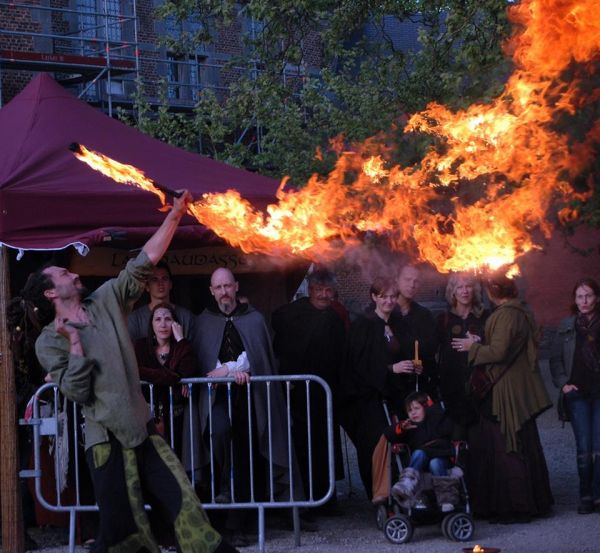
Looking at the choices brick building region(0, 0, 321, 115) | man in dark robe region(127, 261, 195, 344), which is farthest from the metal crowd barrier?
brick building region(0, 0, 321, 115)

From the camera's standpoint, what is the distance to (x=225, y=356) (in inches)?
328

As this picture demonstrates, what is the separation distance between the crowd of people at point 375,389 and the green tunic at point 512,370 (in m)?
0.01

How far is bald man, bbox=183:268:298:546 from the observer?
8.16m

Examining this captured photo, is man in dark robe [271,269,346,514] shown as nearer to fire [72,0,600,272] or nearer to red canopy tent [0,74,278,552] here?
fire [72,0,600,272]

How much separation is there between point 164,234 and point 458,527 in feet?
10.0

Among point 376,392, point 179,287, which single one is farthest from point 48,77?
point 376,392

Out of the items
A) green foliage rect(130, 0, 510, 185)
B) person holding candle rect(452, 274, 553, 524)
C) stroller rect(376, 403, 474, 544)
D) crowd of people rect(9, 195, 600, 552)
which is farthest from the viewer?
green foliage rect(130, 0, 510, 185)

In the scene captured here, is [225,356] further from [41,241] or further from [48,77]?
[48,77]

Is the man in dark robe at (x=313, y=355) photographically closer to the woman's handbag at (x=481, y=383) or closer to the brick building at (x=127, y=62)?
the woman's handbag at (x=481, y=383)

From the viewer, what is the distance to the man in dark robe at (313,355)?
29.2 ft

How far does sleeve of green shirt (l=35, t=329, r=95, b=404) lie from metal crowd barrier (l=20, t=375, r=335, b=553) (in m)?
1.48

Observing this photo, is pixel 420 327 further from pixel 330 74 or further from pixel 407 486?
pixel 330 74

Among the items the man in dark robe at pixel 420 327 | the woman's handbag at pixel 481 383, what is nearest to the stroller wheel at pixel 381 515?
the man in dark robe at pixel 420 327

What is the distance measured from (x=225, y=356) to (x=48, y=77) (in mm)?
2940
